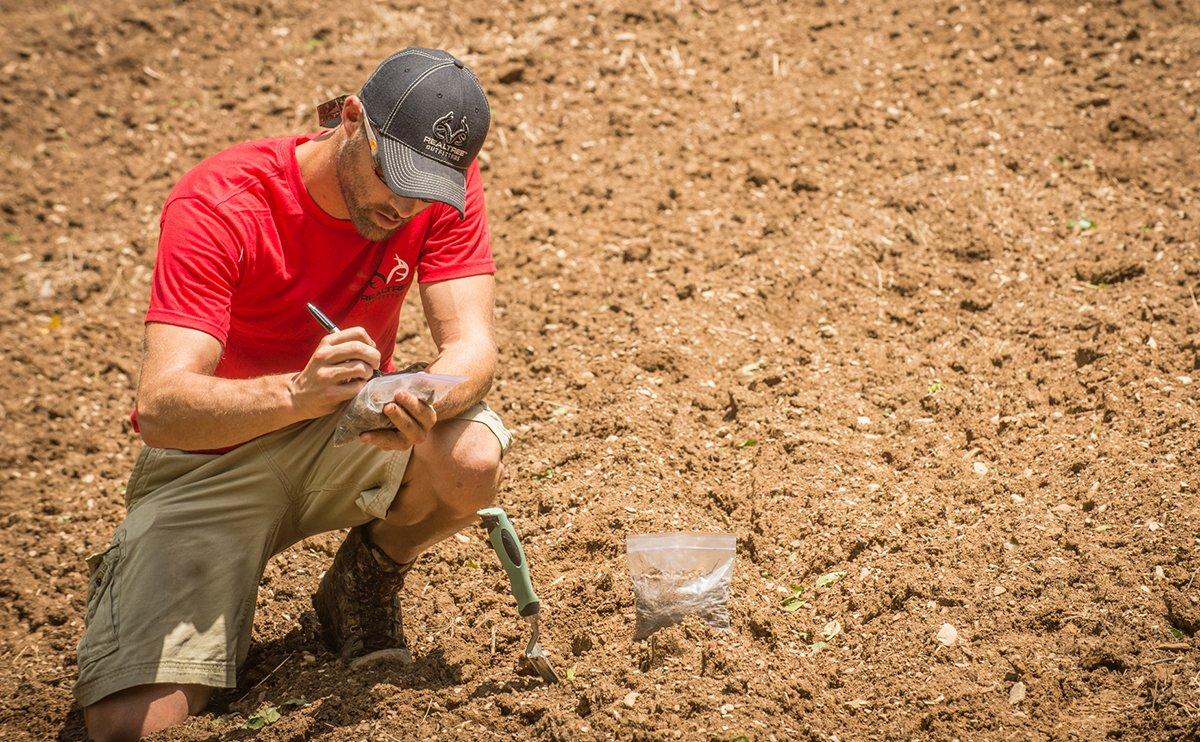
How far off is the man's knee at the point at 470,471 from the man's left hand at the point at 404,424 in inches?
5.9

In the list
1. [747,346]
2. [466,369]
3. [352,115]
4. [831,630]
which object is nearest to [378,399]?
[466,369]

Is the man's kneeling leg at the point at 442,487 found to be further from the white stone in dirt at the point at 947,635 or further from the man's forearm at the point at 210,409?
the white stone in dirt at the point at 947,635

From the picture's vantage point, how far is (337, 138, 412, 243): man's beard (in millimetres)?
2941

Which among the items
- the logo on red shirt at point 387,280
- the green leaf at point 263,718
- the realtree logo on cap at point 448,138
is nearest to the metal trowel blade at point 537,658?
the green leaf at point 263,718

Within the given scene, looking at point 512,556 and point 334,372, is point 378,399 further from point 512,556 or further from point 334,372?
point 512,556

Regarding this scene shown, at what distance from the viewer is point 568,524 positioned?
3.63 m

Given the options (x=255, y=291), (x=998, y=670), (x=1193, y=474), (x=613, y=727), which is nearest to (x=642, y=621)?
(x=613, y=727)

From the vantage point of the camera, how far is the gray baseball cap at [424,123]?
9.39 feet

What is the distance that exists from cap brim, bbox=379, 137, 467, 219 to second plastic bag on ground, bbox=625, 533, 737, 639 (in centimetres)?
112

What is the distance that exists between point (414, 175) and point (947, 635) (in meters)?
1.96

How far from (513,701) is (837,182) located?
119 inches

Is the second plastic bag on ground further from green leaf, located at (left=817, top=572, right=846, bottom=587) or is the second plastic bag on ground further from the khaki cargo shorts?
the khaki cargo shorts

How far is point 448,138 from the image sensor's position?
2926mm

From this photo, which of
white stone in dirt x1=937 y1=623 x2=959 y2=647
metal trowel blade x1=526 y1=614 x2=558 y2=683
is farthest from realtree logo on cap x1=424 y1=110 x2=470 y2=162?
white stone in dirt x1=937 y1=623 x2=959 y2=647
